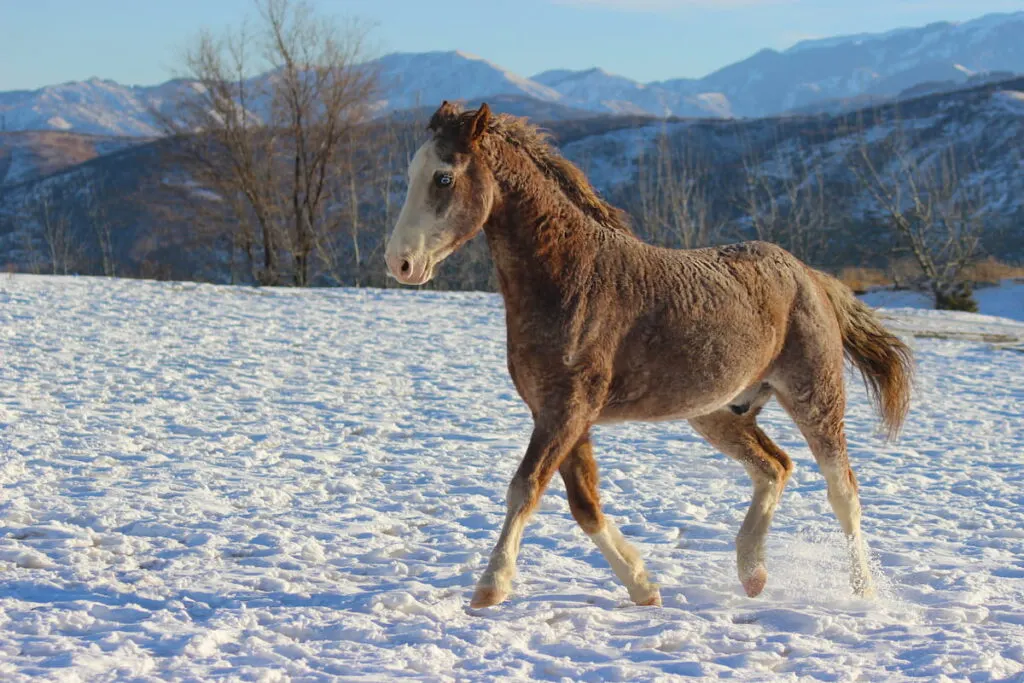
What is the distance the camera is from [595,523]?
3.79 metres

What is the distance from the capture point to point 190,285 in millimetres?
15719

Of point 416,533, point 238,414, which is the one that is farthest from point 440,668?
point 238,414

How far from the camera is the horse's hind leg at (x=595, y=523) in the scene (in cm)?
380

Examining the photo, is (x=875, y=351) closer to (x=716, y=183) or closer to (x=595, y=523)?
(x=595, y=523)

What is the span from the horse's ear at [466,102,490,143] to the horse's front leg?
1.11m

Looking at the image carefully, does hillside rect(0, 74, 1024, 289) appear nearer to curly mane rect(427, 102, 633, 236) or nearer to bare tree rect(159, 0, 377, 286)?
bare tree rect(159, 0, 377, 286)

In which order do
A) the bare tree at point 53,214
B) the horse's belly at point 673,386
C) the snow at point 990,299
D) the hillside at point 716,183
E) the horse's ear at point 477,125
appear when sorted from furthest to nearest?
the bare tree at point 53,214 < the hillside at point 716,183 < the snow at point 990,299 < the horse's belly at point 673,386 < the horse's ear at point 477,125

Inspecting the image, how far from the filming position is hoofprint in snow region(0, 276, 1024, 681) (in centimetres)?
334

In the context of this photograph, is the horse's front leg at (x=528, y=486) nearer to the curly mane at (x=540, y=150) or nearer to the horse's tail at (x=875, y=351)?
the curly mane at (x=540, y=150)

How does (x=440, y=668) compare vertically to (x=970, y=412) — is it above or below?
above

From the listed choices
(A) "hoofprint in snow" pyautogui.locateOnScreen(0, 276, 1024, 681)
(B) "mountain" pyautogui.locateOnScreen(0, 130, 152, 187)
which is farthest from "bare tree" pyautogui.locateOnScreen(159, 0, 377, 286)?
(B) "mountain" pyautogui.locateOnScreen(0, 130, 152, 187)

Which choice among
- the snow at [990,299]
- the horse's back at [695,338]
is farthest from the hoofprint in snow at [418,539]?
the snow at [990,299]

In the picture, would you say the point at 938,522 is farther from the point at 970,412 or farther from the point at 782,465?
the point at 970,412

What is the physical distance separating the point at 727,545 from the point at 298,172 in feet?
79.9
